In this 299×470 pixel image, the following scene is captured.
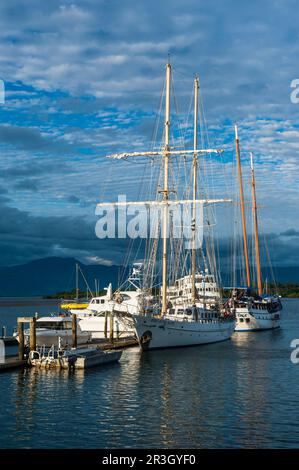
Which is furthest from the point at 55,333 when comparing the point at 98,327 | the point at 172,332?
the point at 172,332

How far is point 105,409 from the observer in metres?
30.7

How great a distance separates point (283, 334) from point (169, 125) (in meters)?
34.7

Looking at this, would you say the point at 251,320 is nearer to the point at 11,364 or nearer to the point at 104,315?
the point at 104,315

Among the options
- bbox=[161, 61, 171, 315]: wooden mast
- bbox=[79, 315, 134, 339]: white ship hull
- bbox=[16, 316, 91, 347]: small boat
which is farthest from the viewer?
bbox=[79, 315, 134, 339]: white ship hull

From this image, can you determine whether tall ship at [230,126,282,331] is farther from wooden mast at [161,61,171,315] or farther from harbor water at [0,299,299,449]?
harbor water at [0,299,299,449]

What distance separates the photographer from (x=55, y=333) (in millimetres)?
59625

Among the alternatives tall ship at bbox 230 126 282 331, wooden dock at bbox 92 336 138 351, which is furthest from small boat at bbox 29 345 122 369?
tall ship at bbox 230 126 282 331

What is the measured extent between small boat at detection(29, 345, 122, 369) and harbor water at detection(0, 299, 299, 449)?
712mm

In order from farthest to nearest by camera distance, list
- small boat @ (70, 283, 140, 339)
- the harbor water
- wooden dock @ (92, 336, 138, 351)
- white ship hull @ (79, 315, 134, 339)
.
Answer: white ship hull @ (79, 315, 134, 339) < small boat @ (70, 283, 140, 339) < wooden dock @ (92, 336, 138, 351) < the harbor water

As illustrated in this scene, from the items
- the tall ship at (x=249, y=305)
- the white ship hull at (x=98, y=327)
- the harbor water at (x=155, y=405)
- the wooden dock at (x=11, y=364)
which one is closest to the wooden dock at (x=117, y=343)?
the harbor water at (x=155, y=405)

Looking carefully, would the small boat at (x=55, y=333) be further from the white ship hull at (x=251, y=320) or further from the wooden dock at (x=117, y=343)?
the white ship hull at (x=251, y=320)

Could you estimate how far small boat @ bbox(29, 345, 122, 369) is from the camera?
42.5m

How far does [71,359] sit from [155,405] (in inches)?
498

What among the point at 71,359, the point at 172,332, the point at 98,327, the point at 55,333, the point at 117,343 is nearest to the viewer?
the point at 71,359
